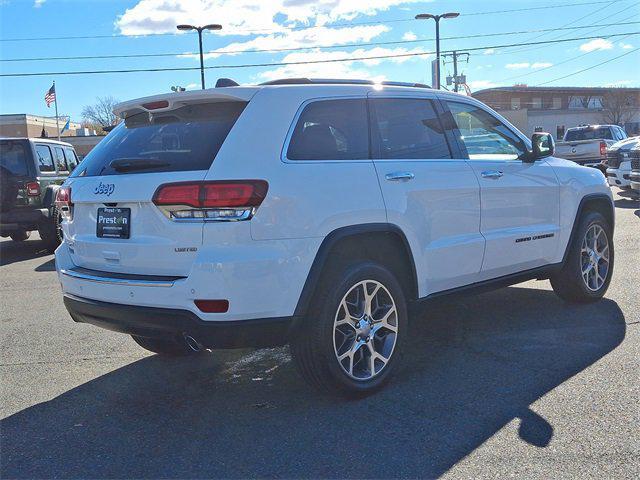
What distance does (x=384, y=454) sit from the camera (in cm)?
321

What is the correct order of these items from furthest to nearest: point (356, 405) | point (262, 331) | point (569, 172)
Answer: point (569, 172), point (356, 405), point (262, 331)

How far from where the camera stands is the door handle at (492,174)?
478 cm

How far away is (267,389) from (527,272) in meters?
2.43

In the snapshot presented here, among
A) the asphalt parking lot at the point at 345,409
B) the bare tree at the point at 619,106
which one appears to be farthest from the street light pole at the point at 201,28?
the bare tree at the point at 619,106

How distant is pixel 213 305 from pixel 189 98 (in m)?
1.28

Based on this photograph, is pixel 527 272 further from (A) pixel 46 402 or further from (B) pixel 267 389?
(A) pixel 46 402

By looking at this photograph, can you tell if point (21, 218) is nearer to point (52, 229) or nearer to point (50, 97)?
point (52, 229)

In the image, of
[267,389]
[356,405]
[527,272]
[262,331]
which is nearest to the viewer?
[262,331]

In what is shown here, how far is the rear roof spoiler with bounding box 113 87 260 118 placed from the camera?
3.71 meters

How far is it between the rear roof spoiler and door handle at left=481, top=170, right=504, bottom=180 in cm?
195

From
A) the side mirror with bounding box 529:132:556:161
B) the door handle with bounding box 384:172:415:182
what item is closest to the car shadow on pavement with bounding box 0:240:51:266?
the door handle with bounding box 384:172:415:182

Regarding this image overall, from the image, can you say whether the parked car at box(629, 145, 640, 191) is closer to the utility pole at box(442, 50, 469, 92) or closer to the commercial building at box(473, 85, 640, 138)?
the utility pole at box(442, 50, 469, 92)

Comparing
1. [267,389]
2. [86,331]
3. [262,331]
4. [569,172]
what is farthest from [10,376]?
[569,172]

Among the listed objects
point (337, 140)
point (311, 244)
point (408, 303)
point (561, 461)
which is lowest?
point (561, 461)
